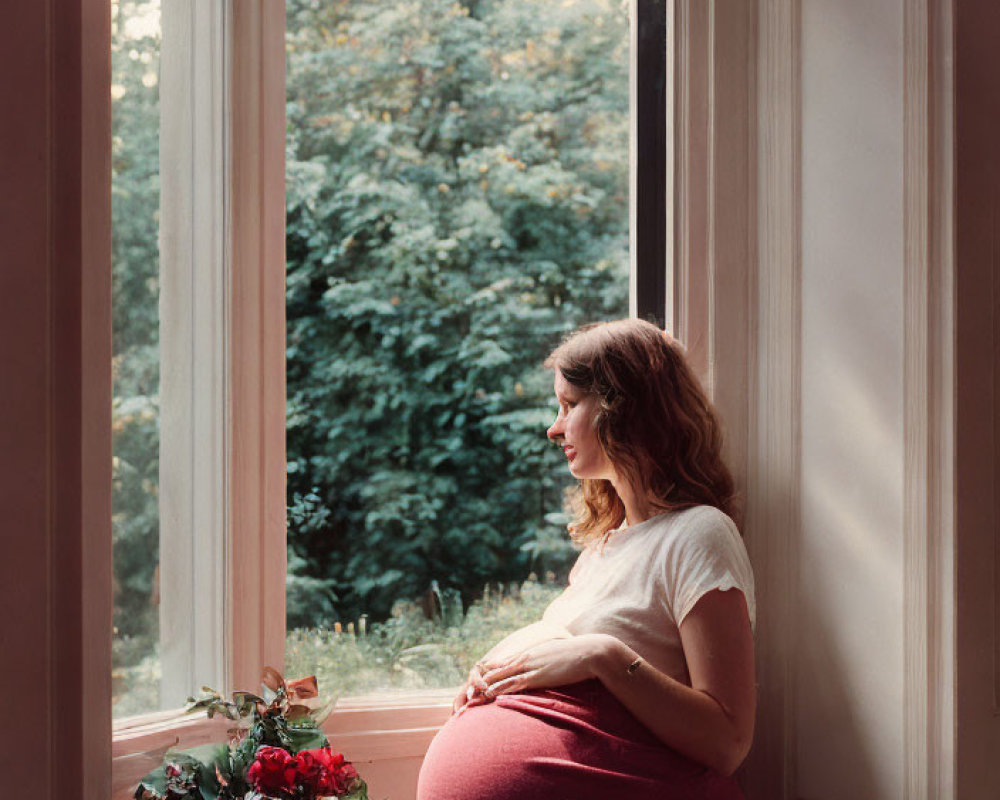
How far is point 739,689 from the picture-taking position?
142 cm

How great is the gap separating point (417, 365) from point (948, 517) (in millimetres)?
976

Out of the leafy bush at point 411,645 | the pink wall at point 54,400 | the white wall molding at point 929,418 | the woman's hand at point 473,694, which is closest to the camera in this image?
the pink wall at point 54,400

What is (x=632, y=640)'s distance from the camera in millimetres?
1493

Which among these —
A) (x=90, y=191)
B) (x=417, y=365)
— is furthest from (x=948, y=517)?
(x=90, y=191)

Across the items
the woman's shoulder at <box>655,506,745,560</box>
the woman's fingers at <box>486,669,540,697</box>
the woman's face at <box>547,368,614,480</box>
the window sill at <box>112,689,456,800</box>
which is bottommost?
the window sill at <box>112,689,456,800</box>

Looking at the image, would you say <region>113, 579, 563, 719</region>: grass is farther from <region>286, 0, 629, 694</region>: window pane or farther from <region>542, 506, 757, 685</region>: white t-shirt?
<region>542, 506, 757, 685</region>: white t-shirt

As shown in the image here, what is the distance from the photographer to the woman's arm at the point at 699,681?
141cm

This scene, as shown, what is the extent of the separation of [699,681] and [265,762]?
63 cm

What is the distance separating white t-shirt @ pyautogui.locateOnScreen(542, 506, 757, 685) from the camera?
57.7 inches

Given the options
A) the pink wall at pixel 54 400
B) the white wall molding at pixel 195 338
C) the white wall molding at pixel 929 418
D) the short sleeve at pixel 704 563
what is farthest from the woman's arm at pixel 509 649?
the pink wall at pixel 54 400

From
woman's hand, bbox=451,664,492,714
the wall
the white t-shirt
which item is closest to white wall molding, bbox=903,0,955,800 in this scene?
the wall

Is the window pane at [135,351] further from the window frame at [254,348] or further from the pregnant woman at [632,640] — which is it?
the pregnant woman at [632,640]

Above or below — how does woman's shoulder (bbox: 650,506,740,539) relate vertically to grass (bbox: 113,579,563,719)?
above

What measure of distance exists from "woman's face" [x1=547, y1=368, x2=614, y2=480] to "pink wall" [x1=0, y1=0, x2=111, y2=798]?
87 cm
